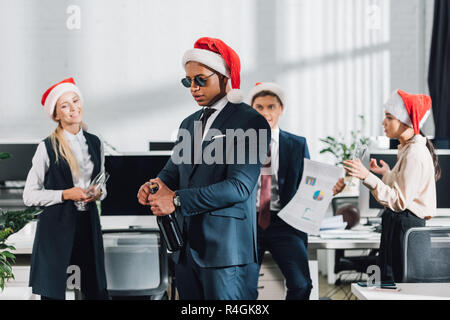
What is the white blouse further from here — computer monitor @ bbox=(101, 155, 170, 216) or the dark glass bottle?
computer monitor @ bbox=(101, 155, 170, 216)

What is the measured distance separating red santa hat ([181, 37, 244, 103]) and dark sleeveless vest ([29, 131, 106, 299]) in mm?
916

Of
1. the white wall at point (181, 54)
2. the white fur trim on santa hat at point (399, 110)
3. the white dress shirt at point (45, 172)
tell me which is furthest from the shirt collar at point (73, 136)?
the white wall at point (181, 54)

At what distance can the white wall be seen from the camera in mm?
5340

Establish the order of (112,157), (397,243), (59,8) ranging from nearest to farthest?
(397,243)
(112,157)
(59,8)

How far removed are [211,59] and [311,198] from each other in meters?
0.98

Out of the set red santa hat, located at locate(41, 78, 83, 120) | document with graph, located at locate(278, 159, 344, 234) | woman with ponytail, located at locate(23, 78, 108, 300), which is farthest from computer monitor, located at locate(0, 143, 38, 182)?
document with graph, located at locate(278, 159, 344, 234)

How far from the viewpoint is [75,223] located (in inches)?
86.2

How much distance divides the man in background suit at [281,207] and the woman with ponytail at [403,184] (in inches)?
11.3

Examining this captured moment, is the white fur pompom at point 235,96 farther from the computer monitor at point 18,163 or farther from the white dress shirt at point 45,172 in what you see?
the computer monitor at point 18,163

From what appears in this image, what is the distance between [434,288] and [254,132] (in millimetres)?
732

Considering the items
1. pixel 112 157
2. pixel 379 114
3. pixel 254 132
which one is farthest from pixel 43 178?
pixel 379 114

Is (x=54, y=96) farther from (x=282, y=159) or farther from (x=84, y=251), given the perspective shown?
(x=282, y=159)

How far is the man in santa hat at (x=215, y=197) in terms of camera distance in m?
1.44
